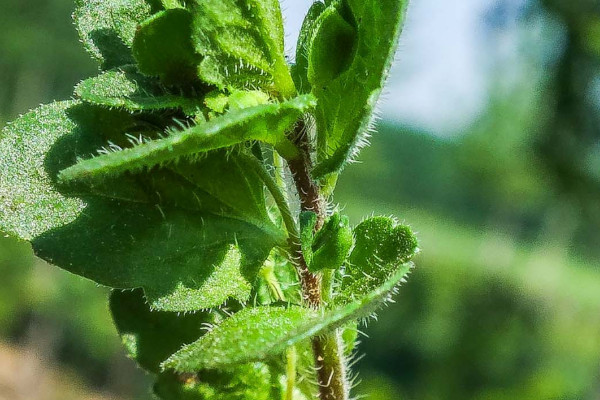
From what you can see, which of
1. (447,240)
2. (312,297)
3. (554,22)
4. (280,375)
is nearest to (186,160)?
(312,297)

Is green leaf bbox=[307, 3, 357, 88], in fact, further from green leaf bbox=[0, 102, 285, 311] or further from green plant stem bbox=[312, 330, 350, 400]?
green plant stem bbox=[312, 330, 350, 400]

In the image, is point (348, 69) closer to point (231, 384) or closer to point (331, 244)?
point (331, 244)

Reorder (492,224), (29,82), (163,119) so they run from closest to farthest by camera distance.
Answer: (163,119), (29,82), (492,224)

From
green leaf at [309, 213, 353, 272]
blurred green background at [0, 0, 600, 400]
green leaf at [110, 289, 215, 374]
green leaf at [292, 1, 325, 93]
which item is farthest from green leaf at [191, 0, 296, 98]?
blurred green background at [0, 0, 600, 400]

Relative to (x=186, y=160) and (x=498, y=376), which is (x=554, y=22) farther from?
(x=186, y=160)

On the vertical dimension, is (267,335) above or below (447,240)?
above

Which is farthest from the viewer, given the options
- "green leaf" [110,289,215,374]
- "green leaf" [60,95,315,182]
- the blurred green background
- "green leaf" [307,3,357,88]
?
the blurred green background
